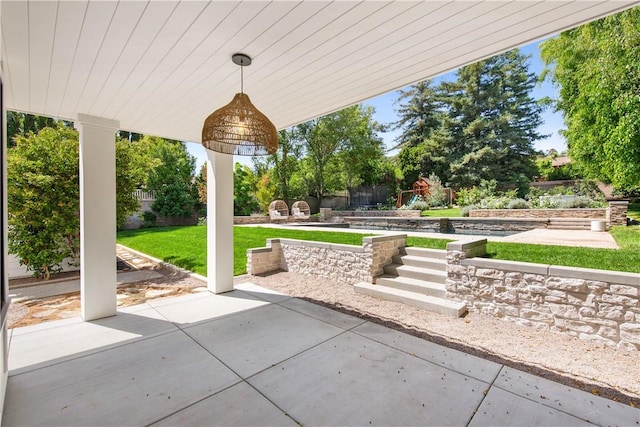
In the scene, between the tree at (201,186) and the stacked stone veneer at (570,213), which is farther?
the tree at (201,186)

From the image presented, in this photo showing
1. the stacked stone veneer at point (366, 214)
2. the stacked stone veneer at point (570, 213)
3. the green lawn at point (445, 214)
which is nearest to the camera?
the stacked stone veneer at point (570, 213)

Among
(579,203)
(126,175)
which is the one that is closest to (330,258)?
(126,175)

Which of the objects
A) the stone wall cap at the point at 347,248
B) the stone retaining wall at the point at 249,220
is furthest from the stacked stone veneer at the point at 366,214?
the stone wall cap at the point at 347,248

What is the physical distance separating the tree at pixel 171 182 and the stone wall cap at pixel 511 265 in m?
15.4

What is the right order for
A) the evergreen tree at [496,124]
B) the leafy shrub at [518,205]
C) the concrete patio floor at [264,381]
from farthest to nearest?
the evergreen tree at [496,124] < the leafy shrub at [518,205] < the concrete patio floor at [264,381]

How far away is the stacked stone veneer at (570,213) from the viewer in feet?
27.7

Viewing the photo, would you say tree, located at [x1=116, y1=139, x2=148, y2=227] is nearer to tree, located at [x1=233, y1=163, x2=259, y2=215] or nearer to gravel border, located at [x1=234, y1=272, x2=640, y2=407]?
gravel border, located at [x1=234, y1=272, x2=640, y2=407]

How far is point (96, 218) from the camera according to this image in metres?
3.54

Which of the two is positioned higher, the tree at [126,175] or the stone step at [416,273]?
the tree at [126,175]

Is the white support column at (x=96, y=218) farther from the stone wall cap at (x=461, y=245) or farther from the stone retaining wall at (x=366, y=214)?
the stone retaining wall at (x=366, y=214)

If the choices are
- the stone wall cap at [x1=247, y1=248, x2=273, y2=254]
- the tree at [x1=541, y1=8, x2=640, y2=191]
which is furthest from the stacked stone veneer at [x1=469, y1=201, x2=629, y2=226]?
the stone wall cap at [x1=247, y1=248, x2=273, y2=254]

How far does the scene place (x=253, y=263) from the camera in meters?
6.10

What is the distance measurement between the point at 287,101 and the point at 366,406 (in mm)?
3357

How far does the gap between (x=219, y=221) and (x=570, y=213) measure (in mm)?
11857
